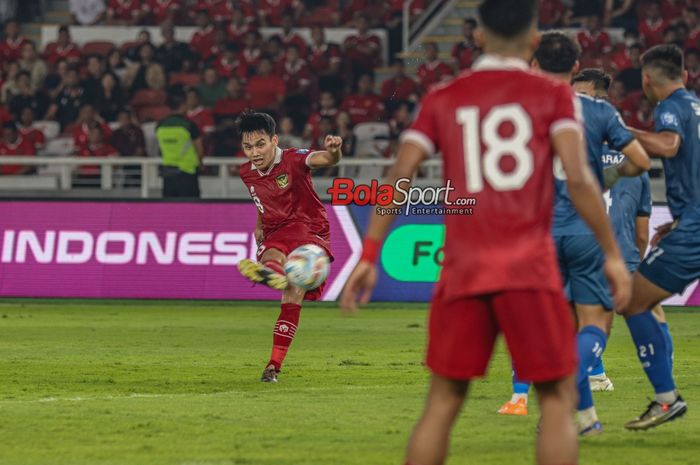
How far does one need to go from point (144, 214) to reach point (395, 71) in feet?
29.7

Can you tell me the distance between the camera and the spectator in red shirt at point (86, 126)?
76.3ft

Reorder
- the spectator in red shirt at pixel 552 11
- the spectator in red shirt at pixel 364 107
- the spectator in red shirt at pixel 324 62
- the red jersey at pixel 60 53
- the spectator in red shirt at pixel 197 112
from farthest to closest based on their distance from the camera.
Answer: the red jersey at pixel 60 53 < the spectator in red shirt at pixel 552 11 < the spectator in red shirt at pixel 324 62 < the spectator in red shirt at pixel 364 107 < the spectator in red shirt at pixel 197 112

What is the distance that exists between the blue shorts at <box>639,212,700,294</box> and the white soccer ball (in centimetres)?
302

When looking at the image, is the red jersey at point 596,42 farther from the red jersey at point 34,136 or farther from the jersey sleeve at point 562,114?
the jersey sleeve at point 562,114

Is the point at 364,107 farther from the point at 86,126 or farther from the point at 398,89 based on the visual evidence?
the point at 86,126

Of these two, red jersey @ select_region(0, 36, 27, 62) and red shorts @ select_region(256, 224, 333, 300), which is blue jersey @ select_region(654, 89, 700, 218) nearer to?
red shorts @ select_region(256, 224, 333, 300)

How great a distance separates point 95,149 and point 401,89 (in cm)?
525

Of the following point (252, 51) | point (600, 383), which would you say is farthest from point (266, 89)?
point (600, 383)

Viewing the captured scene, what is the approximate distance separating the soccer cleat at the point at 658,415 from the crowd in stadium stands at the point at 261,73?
1455cm

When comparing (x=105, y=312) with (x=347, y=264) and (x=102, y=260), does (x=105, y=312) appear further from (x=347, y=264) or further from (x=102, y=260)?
(x=347, y=264)

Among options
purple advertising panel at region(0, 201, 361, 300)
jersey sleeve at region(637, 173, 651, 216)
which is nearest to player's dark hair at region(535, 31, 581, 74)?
jersey sleeve at region(637, 173, 651, 216)

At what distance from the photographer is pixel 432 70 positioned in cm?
2488

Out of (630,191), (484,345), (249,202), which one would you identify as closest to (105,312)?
(249,202)

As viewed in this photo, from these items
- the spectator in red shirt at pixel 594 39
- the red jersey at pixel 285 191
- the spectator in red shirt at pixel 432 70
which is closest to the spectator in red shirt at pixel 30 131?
the spectator in red shirt at pixel 432 70
